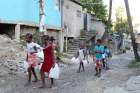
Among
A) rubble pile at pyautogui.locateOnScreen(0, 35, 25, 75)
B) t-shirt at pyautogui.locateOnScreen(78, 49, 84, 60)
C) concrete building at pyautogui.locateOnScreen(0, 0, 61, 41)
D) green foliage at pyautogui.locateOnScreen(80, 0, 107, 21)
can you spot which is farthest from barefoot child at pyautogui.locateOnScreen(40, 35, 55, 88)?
green foliage at pyautogui.locateOnScreen(80, 0, 107, 21)

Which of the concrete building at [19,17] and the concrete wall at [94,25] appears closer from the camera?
the concrete building at [19,17]

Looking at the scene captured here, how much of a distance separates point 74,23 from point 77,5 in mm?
2257

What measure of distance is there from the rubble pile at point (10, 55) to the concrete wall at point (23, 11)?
150 cm

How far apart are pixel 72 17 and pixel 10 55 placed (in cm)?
1961

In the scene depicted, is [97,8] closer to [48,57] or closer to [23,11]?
[23,11]

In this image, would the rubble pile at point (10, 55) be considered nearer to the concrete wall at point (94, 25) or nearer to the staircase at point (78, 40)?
the staircase at point (78, 40)

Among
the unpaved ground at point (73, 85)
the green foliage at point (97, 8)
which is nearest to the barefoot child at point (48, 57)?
the unpaved ground at point (73, 85)

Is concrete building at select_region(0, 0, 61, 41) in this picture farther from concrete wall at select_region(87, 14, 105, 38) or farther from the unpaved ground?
concrete wall at select_region(87, 14, 105, 38)

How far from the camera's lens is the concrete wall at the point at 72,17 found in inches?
1467

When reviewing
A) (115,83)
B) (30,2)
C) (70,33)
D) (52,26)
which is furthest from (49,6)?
(115,83)

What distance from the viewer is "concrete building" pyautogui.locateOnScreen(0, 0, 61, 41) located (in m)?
23.2

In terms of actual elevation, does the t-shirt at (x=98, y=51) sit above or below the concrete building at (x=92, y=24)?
below

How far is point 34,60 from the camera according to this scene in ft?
46.0

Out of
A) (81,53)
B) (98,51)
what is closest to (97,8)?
(81,53)
